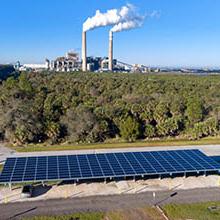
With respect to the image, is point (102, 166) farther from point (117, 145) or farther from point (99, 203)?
point (117, 145)

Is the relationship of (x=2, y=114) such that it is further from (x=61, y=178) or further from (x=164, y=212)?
(x=164, y=212)

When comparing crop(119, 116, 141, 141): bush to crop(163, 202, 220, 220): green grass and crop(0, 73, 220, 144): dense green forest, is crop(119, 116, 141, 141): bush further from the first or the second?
crop(163, 202, 220, 220): green grass

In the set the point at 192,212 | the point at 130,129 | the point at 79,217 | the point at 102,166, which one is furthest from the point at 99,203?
the point at 130,129

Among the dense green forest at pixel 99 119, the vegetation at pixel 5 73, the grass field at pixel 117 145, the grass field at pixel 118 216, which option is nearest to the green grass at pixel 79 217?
the grass field at pixel 118 216

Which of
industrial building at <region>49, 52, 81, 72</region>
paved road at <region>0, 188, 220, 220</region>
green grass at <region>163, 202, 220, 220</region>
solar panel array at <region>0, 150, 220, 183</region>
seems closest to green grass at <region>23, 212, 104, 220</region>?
paved road at <region>0, 188, 220, 220</region>

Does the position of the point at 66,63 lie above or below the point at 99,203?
above

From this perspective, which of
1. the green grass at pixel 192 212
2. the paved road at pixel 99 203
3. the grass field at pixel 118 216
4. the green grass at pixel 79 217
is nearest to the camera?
the green grass at pixel 79 217

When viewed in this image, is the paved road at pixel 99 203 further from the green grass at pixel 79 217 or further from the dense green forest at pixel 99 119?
the dense green forest at pixel 99 119
